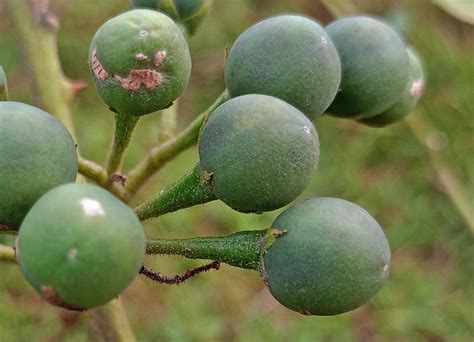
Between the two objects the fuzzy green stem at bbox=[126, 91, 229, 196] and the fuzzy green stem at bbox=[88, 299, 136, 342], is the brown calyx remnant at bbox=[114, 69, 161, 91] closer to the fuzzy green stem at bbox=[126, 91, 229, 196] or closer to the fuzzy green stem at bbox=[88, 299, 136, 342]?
the fuzzy green stem at bbox=[126, 91, 229, 196]

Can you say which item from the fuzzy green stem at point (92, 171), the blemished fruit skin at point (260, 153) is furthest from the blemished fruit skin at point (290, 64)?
the fuzzy green stem at point (92, 171)

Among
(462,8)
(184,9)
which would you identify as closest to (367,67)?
(184,9)

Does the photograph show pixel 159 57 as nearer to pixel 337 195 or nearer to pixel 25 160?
pixel 25 160

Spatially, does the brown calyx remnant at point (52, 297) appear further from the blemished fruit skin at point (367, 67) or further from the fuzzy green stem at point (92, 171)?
the blemished fruit skin at point (367, 67)

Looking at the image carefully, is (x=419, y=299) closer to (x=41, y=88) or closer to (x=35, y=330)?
(x=35, y=330)

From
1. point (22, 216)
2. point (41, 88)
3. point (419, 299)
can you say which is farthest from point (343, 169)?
point (22, 216)

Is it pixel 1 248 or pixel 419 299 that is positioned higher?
pixel 1 248
